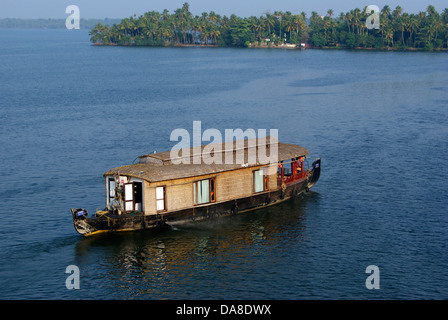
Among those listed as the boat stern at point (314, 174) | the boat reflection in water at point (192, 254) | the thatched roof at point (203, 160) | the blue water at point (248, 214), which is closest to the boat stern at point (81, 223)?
the boat reflection in water at point (192, 254)

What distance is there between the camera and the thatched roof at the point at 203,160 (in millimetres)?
44750

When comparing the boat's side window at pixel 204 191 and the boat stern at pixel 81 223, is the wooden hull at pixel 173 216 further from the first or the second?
the boat's side window at pixel 204 191

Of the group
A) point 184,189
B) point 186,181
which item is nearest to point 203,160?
point 186,181

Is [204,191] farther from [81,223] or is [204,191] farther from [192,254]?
[81,223]

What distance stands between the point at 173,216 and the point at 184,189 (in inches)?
85.8

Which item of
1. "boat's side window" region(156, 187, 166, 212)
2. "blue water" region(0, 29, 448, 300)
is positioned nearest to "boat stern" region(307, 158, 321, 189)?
"blue water" region(0, 29, 448, 300)

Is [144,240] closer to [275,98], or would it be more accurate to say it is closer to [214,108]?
[214,108]

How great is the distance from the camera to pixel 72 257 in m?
41.0

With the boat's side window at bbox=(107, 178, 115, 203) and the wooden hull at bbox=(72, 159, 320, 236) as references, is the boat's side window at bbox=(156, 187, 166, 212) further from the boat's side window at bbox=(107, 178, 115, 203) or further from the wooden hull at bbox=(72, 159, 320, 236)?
the boat's side window at bbox=(107, 178, 115, 203)

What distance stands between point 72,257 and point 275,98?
7469cm

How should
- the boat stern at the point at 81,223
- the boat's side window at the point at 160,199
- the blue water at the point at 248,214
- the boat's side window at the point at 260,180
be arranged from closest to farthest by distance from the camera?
the blue water at the point at 248,214
the boat stern at the point at 81,223
the boat's side window at the point at 160,199
the boat's side window at the point at 260,180

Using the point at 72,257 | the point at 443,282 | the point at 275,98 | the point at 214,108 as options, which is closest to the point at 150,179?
the point at 72,257

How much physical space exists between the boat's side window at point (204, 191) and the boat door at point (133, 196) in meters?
4.19

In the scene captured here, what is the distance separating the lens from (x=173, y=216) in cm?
4541
